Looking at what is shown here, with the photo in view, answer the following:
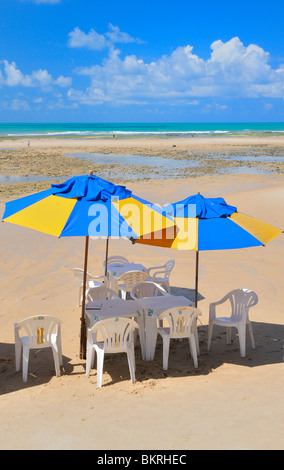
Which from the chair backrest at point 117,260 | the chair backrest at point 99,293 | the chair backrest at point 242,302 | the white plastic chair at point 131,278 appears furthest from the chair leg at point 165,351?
the chair backrest at point 117,260

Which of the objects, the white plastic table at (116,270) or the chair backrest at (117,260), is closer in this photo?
the white plastic table at (116,270)

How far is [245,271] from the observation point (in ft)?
34.7

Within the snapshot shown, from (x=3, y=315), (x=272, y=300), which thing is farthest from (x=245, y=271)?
(x=3, y=315)

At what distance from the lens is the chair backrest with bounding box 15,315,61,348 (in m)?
5.65

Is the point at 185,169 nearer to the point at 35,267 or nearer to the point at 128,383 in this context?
the point at 35,267

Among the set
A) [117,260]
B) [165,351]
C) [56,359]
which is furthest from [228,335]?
[117,260]

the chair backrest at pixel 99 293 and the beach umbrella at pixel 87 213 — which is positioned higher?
the beach umbrella at pixel 87 213

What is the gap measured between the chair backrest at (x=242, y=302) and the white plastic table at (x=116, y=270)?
7.89 ft

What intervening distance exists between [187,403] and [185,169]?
89.3 ft

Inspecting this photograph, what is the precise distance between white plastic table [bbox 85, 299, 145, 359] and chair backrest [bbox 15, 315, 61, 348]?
48 centimetres

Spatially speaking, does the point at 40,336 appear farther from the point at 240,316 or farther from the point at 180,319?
the point at 240,316

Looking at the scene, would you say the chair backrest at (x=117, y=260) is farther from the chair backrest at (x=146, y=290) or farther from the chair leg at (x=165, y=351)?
the chair leg at (x=165, y=351)

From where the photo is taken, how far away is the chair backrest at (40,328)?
5648mm

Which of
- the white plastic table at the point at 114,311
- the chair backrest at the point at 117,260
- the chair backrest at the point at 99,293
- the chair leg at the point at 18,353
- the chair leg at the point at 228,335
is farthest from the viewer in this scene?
the chair backrest at the point at 117,260
